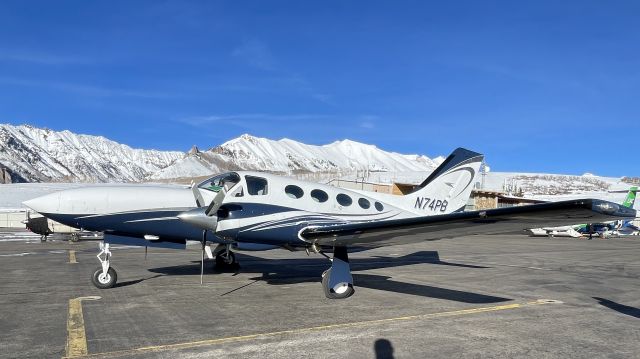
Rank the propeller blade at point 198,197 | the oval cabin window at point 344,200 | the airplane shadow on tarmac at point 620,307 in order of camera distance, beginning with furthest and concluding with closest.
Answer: the oval cabin window at point 344,200 < the propeller blade at point 198,197 < the airplane shadow on tarmac at point 620,307

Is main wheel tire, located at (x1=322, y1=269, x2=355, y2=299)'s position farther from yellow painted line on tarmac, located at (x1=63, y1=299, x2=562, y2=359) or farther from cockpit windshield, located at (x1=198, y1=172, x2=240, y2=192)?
cockpit windshield, located at (x1=198, y1=172, x2=240, y2=192)

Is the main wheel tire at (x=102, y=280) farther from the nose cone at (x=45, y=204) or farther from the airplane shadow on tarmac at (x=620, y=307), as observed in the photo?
the airplane shadow on tarmac at (x=620, y=307)

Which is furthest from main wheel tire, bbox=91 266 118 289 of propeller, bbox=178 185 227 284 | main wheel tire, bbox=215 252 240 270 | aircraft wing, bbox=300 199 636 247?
aircraft wing, bbox=300 199 636 247

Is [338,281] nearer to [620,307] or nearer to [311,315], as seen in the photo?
[311,315]

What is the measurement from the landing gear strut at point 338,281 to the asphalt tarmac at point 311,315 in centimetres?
29

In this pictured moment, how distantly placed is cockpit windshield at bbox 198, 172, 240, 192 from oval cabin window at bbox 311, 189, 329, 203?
2.03 meters

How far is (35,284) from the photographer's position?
12.9 meters

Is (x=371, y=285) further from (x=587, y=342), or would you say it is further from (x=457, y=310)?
(x=587, y=342)

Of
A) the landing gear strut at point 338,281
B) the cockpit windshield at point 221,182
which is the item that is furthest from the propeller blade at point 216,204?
the landing gear strut at point 338,281

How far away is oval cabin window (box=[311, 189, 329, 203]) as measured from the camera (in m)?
12.6

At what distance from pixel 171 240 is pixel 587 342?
957cm

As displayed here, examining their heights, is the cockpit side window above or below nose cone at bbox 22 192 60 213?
above

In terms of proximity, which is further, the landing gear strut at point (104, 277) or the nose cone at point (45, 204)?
the landing gear strut at point (104, 277)

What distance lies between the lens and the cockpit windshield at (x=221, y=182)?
12.0 metres
